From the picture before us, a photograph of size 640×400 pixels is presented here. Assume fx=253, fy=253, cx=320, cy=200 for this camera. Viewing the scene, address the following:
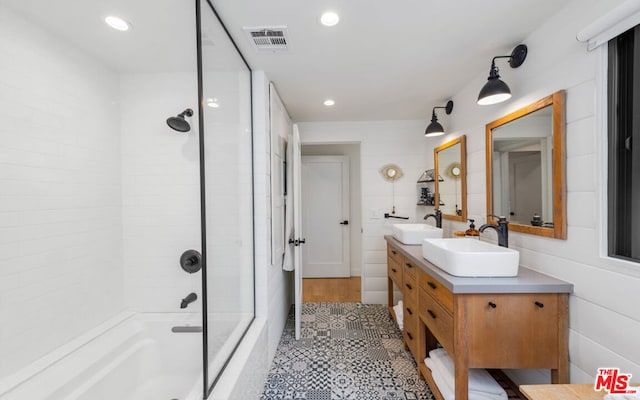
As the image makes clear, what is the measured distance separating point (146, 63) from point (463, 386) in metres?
2.44

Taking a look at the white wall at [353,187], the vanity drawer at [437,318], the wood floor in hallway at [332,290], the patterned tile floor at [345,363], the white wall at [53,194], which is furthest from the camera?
the white wall at [353,187]

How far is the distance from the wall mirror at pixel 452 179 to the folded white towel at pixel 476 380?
115 centimetres

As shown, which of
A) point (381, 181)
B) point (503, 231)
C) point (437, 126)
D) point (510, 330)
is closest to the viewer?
point (510, 330)

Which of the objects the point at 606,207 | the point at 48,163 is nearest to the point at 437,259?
the point at 606,207

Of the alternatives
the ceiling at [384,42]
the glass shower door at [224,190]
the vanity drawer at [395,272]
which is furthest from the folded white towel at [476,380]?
the ceiling at [384,42]

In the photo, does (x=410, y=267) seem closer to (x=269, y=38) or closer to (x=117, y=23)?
(x=269, y=38)

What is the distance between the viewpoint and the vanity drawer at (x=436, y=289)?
1.37 m

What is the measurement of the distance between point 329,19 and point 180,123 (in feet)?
3.59

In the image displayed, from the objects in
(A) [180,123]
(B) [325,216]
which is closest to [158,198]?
(A) [180,123]

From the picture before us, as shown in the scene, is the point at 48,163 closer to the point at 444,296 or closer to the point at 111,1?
the point at 111,1

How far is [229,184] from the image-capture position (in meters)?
1.51

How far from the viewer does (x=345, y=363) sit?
207 cm

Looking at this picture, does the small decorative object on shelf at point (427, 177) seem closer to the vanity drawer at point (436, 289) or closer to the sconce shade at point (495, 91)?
the sconce shade at point (495, 91)

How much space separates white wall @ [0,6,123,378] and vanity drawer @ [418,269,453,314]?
1.94m
